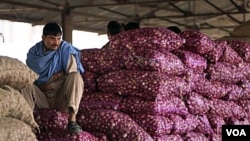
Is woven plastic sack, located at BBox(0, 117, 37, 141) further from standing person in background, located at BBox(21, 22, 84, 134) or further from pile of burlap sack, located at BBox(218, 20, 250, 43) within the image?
pile of burlap sack, located at BBox(218, 20, 250, 43)

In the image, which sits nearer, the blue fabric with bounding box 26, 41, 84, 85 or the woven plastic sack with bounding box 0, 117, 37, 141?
the woven plastic sack with bounding box 0, 117, 37, 141

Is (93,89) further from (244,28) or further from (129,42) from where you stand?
(244,28)

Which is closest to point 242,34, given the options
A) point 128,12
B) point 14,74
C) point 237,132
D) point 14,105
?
point 237,132

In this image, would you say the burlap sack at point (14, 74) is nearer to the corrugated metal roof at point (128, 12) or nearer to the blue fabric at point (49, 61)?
the blue fabric at point (49, 61)

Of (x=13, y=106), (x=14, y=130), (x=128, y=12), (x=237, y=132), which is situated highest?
(x=128, y=12)

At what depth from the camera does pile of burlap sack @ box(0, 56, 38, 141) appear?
311 cm

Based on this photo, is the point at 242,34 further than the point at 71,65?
Yes

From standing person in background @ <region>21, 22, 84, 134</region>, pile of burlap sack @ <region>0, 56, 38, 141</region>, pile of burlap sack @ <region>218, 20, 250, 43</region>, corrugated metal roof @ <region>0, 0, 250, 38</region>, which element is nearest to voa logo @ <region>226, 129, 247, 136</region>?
standing person in background @ <region>21, 22, 84, 134</region>

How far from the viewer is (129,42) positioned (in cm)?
456

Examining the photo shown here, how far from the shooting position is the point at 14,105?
3256 millimetres

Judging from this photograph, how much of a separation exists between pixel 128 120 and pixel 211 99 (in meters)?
1.29

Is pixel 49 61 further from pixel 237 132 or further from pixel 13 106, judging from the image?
pixel 237 132

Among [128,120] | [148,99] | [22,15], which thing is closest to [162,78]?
[148,99]

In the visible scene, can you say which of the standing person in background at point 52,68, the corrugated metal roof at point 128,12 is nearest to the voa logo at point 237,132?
the standing person in background at point 52,68
